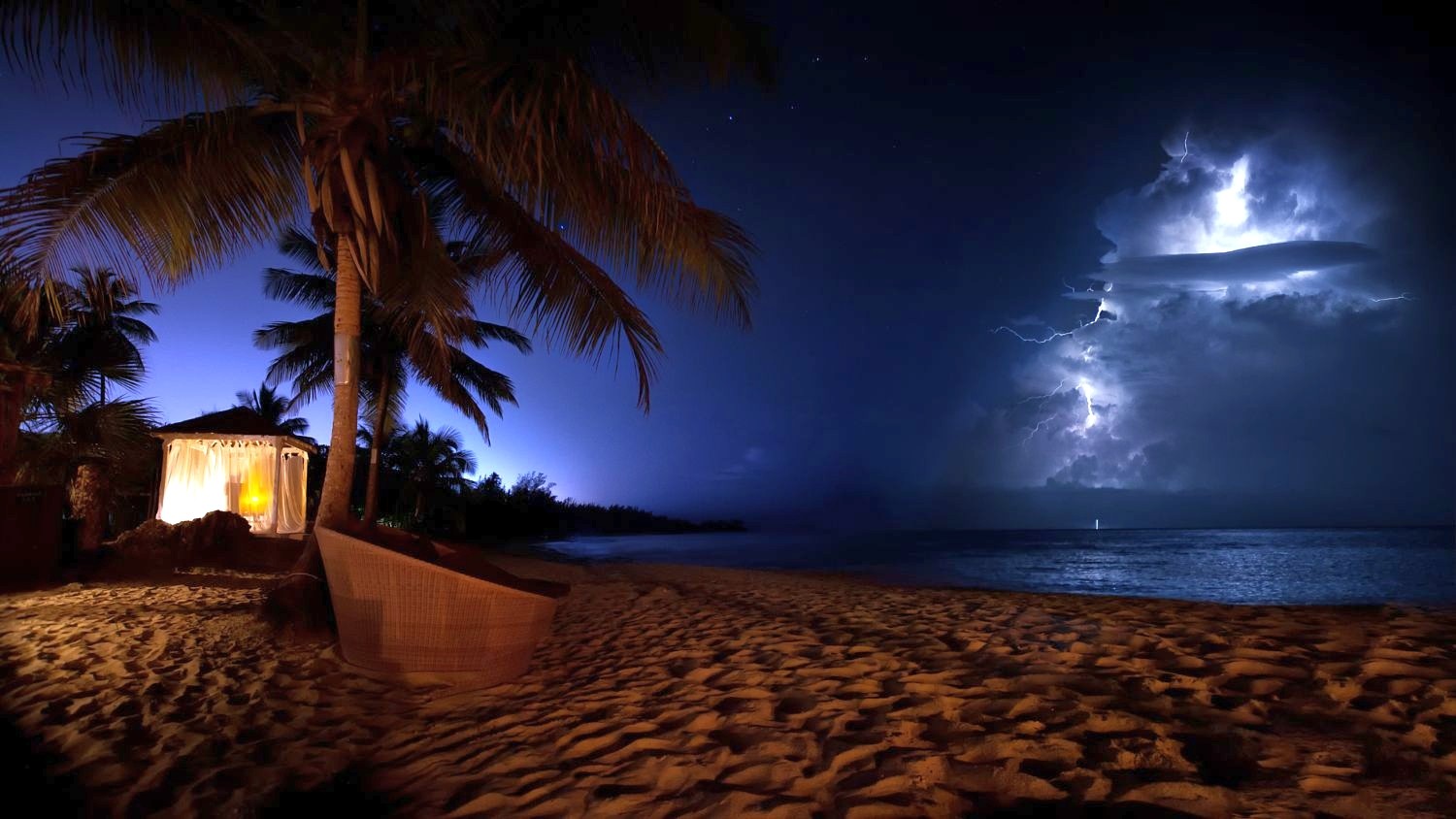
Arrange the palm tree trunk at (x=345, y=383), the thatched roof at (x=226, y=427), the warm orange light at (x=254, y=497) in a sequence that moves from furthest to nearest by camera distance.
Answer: the warm orange light at (x=254, y=497) < the thatched roof at (x=226, y=427) < the palm tree trunk at (x=345, y=383)

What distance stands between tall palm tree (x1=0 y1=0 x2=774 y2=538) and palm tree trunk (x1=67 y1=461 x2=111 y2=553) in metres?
5.71

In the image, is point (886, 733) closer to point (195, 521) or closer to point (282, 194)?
point (282, 194)

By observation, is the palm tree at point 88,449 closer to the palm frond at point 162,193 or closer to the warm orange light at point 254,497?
the warm orange light at point 254,497

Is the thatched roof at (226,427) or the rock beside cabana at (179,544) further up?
the thatched roof at (226,427)

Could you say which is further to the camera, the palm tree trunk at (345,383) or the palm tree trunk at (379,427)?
the palm tree trunk at (379,427)

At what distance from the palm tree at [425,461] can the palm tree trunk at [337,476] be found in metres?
20.5

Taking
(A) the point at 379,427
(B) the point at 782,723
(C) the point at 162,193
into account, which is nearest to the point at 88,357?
(A) the point at 379,427

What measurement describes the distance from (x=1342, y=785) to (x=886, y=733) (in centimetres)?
134

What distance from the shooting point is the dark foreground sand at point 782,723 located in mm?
2053

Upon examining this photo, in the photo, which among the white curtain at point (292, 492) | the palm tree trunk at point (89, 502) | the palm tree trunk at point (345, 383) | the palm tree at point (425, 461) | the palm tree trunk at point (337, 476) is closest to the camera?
the palm tree trunk at point (337, 476)

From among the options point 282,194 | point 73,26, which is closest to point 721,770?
point 73,26

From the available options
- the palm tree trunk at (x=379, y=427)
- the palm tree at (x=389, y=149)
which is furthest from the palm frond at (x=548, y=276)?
the palm tree trunk at (x=379, y=427)

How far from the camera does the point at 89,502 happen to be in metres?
8.25

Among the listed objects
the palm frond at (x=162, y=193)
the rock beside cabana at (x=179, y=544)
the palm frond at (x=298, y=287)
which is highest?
the palm frond at (x=298, y=287)
